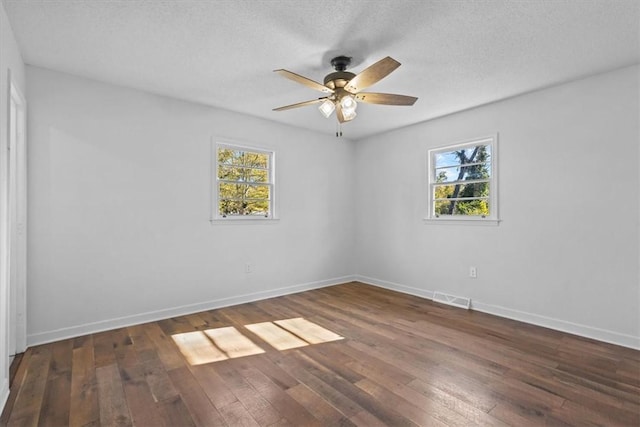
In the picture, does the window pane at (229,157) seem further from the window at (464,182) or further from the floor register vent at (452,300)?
the floor register vent at (452,300)

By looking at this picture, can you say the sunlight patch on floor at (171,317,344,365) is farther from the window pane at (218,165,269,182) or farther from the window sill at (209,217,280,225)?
the window pane at (218,165,269,182)

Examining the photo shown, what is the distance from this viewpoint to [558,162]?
3332 millimetres

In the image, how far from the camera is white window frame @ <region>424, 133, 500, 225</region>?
151 inches

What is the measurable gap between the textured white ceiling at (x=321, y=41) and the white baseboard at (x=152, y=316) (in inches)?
99.7

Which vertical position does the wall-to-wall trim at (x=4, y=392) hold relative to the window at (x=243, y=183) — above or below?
below

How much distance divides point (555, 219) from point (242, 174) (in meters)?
3.84

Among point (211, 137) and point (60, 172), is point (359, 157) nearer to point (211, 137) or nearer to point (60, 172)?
point (211, 137)

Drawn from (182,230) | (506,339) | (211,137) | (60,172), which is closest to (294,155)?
(211,137)

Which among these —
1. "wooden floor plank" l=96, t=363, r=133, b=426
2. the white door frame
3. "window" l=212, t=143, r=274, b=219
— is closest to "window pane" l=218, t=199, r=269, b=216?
"window" l=212, t=143, r=274, b=219

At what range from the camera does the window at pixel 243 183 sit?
13.9 feet

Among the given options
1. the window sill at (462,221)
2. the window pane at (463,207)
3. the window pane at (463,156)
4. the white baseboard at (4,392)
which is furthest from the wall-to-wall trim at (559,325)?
the white baseboard at (4,392)

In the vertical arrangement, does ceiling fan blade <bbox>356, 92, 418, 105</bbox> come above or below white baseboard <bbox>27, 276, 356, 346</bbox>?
above

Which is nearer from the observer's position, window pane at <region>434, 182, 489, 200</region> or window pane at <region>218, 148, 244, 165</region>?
window pane at <region>434, 182, 489, 200</region>

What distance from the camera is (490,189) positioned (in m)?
3.92
